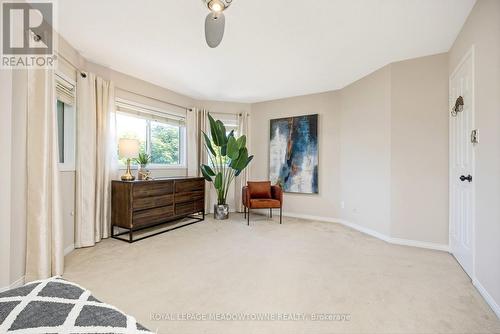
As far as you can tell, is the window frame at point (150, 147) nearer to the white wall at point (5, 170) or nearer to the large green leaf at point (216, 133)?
the large green leaf at point (216, 133)

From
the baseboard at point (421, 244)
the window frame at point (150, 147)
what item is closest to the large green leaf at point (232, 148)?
the window frame at point (150, 147)

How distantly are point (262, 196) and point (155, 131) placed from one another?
238 cm

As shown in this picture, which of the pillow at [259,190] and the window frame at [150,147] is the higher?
the window frame at [150,147]

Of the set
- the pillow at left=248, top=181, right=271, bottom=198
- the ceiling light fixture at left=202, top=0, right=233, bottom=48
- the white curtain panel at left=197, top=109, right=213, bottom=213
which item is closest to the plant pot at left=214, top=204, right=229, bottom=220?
the white curtain panel at left=197, top=109, right=213, bottom=213

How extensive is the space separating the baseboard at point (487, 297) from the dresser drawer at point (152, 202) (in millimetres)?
3719

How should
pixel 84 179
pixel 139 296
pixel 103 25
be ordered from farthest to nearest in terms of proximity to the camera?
1. pixel 84 179
2. pixel 103 25
3. pixel 139 296

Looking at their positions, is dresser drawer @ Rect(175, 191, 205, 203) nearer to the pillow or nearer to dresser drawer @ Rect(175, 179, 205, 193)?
dresser drawer @ Rect(175, 179, 205, 193)

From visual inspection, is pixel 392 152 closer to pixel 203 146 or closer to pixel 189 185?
pixel 189 185

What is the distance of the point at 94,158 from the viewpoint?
3.13 metres

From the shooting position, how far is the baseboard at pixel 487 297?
5.53ft

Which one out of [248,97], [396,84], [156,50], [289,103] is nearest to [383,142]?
[396,84]

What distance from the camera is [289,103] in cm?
489

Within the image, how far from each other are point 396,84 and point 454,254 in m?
2.28

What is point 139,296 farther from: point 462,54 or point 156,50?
point 462,54
